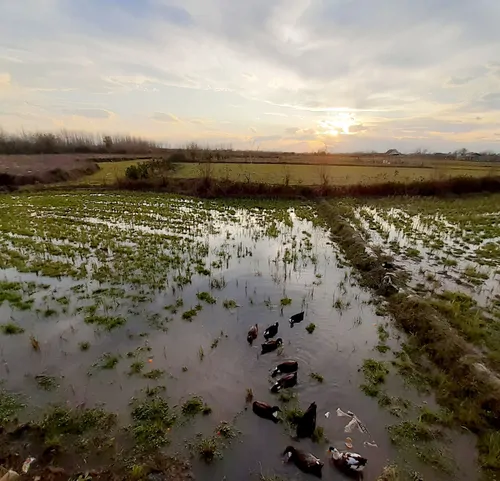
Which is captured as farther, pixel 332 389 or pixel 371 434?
pixel 332 389

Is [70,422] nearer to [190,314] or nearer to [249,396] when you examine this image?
[249,396]

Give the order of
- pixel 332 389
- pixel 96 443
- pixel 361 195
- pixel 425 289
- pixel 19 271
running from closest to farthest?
pixel 96 443 → pixel 332 389 → pixel 425 289 → pixel 19 271 → pixel 361 195

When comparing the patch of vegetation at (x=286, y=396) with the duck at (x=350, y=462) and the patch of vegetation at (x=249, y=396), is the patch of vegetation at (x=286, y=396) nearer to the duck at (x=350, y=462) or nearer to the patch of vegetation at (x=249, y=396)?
the patch of vegetation at (x=249, y=396)

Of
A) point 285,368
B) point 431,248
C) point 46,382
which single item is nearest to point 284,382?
point 285,368

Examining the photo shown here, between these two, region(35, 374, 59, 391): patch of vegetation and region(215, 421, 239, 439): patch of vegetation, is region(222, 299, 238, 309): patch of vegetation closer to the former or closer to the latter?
region(215, 421, 239, 439): patch of vegetation

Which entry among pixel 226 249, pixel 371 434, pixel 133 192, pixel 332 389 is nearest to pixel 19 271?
pixel 226 249

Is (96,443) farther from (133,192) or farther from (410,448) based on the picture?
(133,192)
